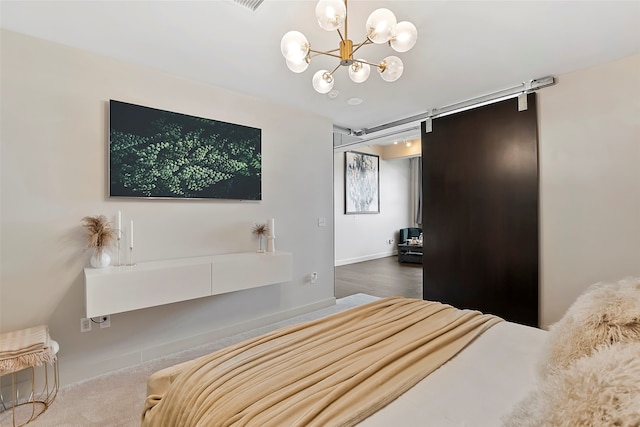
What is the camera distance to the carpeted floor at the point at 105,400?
1832 millimetres

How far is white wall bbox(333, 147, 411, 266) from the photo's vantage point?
688 cm

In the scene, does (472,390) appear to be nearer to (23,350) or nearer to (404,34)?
(404,34)

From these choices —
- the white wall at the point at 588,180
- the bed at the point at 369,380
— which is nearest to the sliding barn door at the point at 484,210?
the white wall at the point at 588,180

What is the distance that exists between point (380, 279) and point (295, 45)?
456 centimetres

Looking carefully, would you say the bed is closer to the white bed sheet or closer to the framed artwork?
the white bed sheet

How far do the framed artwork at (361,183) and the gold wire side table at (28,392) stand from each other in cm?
Result: 555

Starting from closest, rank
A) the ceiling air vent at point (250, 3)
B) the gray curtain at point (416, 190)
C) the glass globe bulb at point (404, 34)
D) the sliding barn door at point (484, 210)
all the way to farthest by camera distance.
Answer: the glass globe bulb at point (404, 34) < the ceiling air vent at point (250, 3) < the sliding barn door at point (484, 210) < the gray curtain at point (416, 190)

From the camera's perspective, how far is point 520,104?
3.12m

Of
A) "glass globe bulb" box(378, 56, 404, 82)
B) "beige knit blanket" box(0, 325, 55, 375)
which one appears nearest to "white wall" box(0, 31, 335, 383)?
"beige knit blanket" box(0, 325, 55, 375)

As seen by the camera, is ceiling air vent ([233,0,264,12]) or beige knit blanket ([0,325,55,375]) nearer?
beige knit blanket ([0,325,55,375])

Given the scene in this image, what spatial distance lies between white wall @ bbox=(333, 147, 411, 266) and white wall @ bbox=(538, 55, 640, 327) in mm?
4012

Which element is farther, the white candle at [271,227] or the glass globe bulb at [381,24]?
the white candle at [271,227]

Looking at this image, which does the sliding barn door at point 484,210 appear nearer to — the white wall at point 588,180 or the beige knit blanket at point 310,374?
the white wall at point 588,180

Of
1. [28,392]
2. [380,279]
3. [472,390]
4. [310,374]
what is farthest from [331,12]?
[380,279]
